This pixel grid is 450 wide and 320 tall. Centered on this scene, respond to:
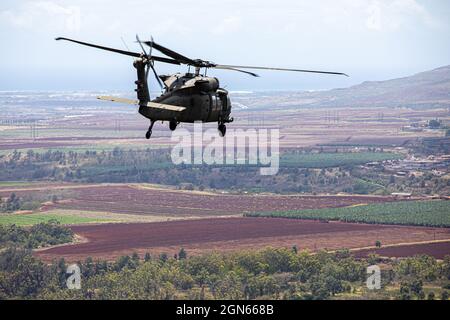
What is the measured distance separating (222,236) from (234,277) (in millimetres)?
30944

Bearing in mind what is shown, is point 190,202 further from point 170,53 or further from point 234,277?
point 170,53

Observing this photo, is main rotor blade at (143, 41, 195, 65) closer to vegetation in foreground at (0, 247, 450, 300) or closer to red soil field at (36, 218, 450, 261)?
vegetation in foreground at (0, 247, 450, 300)

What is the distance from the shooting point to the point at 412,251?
14238 cm

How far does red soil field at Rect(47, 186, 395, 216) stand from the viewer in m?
179

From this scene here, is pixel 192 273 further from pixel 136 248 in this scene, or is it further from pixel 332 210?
pixel 332 210

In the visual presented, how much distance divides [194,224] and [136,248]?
780 inches

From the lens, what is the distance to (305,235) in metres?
154

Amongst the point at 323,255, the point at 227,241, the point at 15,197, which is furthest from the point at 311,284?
the point at 15,197

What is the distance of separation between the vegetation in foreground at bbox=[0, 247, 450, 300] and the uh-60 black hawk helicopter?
57.3 meters

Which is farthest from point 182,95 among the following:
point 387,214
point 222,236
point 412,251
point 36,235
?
point 387,214

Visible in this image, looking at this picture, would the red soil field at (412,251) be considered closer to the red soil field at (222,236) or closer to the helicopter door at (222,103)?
the red soil field at (222,236)

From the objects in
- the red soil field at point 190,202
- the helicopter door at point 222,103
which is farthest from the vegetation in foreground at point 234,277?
the helicopter door at point 222,103

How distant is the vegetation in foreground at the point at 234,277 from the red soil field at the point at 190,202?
3840 centimetres
